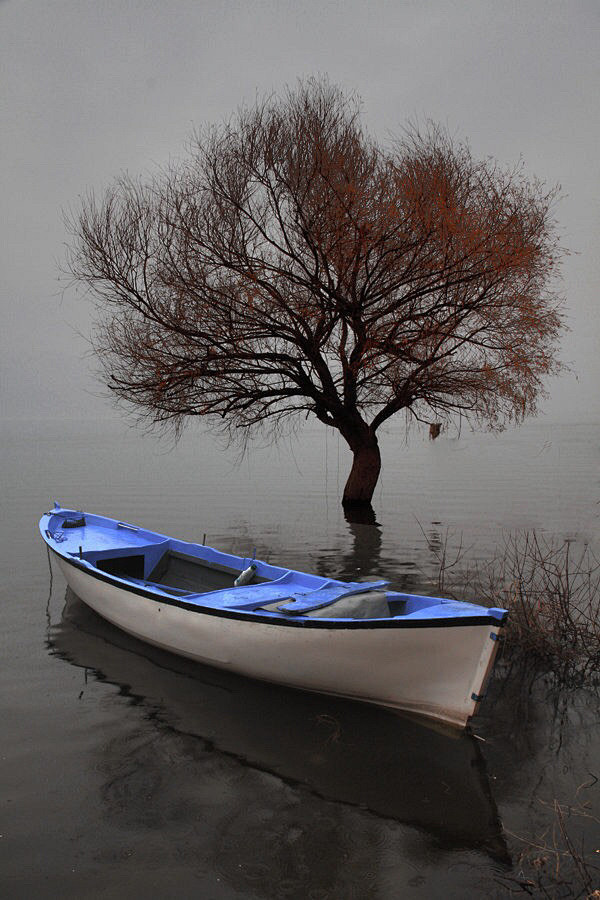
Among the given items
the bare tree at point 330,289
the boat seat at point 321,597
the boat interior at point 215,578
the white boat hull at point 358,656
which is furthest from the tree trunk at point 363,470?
Result: the white boat hull at point 358,656

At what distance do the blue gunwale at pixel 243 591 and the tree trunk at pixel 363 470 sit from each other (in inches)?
330

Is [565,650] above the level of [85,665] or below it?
above

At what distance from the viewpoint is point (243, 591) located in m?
7.96

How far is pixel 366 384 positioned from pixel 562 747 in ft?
43.5

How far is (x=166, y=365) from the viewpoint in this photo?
1748cm

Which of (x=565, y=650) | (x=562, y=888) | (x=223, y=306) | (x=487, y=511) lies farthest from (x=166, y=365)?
(x=562, y=888)

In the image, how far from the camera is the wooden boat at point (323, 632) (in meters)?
5.76

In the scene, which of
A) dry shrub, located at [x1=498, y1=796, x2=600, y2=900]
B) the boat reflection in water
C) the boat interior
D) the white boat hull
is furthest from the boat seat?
dry shrub, located at [x1=498, y1=796, x2=600, y2=900]

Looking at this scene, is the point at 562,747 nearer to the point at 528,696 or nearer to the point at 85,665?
the point at 528,696

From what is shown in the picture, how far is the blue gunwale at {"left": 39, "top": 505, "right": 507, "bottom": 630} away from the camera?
583 centimetres

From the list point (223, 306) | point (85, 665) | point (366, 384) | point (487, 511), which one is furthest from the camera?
point (487, 511)

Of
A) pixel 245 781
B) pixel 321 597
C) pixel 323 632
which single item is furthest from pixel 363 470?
pixel 245 781

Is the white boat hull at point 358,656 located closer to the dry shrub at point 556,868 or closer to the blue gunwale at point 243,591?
the blue gunwale at point 243,591

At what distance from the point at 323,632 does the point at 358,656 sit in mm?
379
